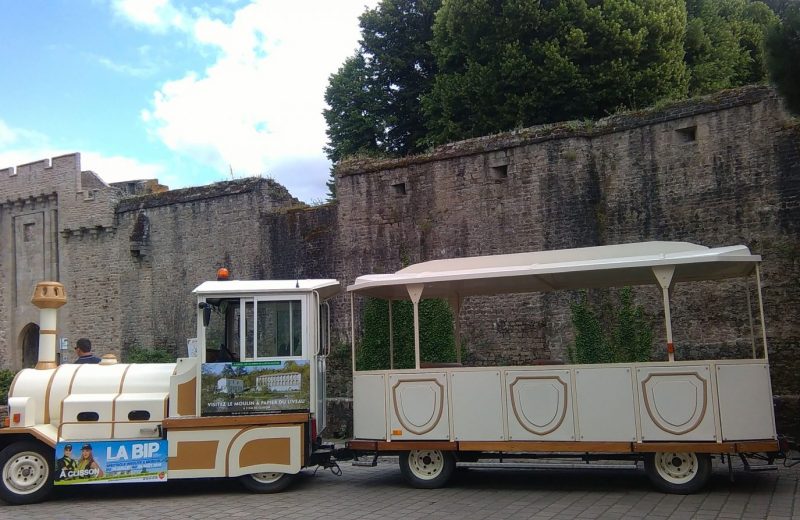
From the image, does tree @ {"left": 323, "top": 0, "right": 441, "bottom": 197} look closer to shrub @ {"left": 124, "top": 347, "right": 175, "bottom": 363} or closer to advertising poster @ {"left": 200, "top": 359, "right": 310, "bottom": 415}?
shrub @ {"left": 124, "top": 347, "right": 175, "bottom": 363}

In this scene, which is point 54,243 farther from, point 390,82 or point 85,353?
point 85,353

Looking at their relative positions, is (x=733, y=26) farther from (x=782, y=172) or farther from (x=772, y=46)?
(x=772, y=46)

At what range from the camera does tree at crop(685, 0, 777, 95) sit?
2271 cm

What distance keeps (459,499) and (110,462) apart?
14.6ft

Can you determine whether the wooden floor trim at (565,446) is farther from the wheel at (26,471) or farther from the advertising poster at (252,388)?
the wheel at (26,471)

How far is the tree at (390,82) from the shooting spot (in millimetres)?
26234

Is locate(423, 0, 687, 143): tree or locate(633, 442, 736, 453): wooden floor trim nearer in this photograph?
locate(633, 442, 736, 453): wooden floor trim

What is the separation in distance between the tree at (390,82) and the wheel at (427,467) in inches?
696

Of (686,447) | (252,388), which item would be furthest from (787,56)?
(252,388)

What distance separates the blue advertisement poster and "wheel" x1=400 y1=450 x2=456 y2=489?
10.2 ft

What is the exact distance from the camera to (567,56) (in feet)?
65.7

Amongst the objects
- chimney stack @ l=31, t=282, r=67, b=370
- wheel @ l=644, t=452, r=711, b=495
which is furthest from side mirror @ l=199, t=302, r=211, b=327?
wheel @ l=644, t=452, r=711, b=495

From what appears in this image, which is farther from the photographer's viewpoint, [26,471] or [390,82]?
[390,82]

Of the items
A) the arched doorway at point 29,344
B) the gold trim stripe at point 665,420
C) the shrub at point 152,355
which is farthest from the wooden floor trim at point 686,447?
the arched doorway at point 29,344
